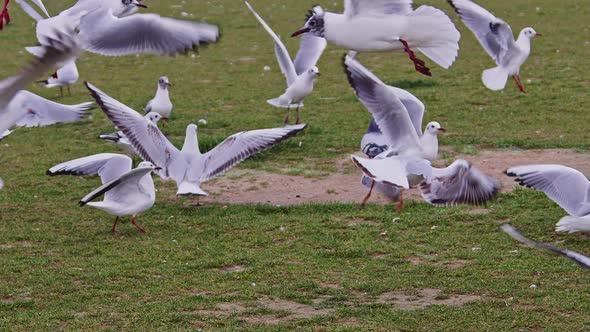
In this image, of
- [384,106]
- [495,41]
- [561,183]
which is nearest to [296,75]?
[495,41]

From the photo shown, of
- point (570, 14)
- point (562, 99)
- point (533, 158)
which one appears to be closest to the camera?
point (533, 158)

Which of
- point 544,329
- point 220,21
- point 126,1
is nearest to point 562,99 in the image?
point 126,1

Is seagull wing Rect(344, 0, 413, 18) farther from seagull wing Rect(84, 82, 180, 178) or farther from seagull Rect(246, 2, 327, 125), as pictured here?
seagull Rect(246, 2, 327, 125)

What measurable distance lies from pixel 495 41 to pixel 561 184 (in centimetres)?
336

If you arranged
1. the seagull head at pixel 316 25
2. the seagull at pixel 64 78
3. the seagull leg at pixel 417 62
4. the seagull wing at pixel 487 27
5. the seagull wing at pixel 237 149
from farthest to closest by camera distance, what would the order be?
the seagull at pixel 64 78 < the seagull wing at pixel 487 27 < the seagull wing at pixel 237 149 < the seagull head at pixel 316 25 < the seagull leg at pixel 417 62

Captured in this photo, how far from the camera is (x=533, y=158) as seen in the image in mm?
10289

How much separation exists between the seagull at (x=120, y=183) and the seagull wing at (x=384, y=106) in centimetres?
210

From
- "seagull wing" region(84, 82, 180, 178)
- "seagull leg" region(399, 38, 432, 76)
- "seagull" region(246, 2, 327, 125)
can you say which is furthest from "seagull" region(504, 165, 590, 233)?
"seagull" region(246, 2, 327, 125)

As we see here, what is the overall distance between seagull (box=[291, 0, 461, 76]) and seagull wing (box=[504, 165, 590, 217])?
133 centimetres

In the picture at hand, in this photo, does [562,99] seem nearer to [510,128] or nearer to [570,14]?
[510,128]

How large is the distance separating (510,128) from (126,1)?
16.8 feet

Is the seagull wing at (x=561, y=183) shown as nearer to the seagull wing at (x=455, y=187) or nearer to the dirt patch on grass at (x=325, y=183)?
the seagull wing at (x=455, y=187)

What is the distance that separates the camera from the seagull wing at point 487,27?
384 inches

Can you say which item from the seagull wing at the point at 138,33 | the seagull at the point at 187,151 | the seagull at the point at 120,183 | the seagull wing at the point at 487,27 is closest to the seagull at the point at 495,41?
the seagull wing at the point at 487,27
